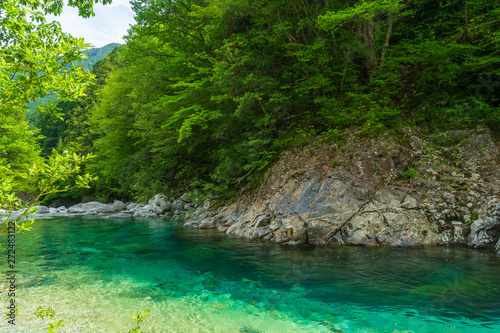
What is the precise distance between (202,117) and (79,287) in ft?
25.1

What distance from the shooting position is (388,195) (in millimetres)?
8141

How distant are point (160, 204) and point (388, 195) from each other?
13.4 meters

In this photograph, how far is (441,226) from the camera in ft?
24.1

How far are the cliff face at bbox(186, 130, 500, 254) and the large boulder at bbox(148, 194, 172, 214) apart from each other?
8.29 meters

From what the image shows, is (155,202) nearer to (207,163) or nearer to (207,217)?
(207,163)

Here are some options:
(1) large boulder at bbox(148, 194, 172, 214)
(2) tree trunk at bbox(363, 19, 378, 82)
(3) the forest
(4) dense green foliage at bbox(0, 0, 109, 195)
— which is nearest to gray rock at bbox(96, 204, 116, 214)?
(1) large boulder at bbox(148, 194, 172, 214)

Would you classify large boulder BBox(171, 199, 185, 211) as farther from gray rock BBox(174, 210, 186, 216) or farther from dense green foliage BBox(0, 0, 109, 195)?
dense green foliage BBox(0, 0, 109, 195)

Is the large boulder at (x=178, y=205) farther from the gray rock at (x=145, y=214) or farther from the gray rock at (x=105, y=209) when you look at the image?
the gray rock at (x=105, y=209)

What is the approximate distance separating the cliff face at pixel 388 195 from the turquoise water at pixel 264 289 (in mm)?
645

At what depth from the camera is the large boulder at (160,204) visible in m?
17.3

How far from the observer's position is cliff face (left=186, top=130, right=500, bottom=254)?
7.29 metres

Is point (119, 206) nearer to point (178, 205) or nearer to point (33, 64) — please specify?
point (178, 205)

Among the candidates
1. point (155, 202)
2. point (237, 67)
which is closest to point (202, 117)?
point (237, 67)

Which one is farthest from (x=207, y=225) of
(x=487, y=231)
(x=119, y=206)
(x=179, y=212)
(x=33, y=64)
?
(x=119, y=206)
